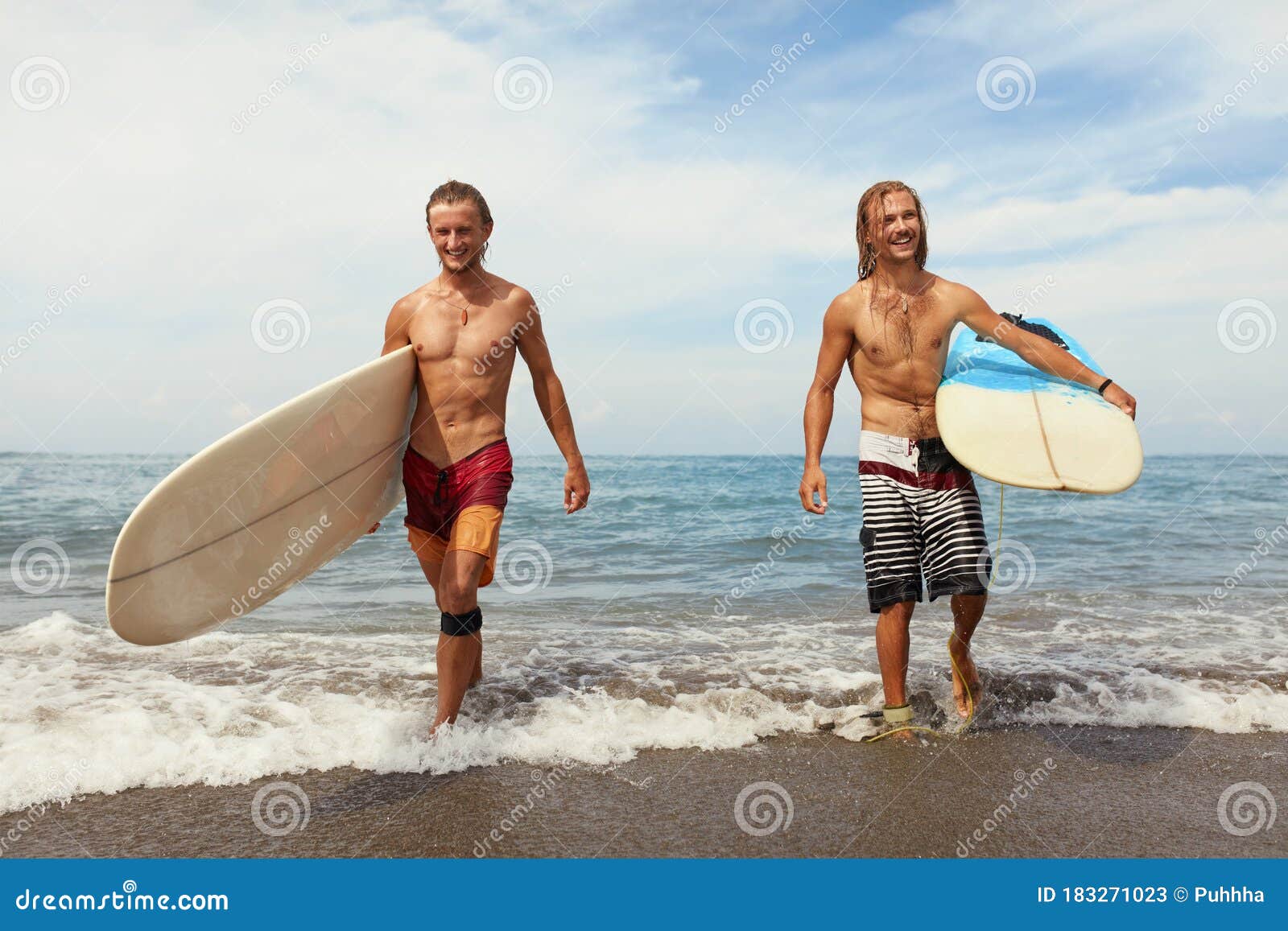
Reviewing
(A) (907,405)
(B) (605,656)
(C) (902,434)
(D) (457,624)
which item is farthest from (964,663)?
(D) (457,624)

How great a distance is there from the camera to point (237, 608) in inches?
141

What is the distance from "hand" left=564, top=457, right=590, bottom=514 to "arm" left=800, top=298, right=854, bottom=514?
0.88 metres

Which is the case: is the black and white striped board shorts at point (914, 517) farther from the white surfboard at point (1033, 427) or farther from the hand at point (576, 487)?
the hand at point (576, 487)

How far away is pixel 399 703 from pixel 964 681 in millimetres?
2412

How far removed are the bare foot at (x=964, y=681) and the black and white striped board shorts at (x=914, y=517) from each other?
31 cm

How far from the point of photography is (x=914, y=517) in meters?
3.65

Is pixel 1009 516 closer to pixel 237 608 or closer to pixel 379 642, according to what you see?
pixel 379 642

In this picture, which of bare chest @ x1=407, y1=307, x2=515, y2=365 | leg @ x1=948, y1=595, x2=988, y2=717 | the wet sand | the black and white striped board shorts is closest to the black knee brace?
the wet sand

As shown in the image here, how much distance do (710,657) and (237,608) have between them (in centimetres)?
239

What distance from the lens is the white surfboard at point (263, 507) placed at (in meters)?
3.21

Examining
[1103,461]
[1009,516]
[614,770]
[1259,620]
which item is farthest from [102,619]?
[1009,516]

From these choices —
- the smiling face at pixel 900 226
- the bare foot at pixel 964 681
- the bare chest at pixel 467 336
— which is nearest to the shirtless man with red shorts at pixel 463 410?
the bare chest at pixel 467 336

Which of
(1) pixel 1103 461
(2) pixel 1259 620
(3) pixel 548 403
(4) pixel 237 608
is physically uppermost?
(3) pixel 548 403

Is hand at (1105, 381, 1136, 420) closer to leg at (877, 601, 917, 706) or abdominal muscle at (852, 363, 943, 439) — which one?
abdominal muscle at (852, 363, 943, 439)
